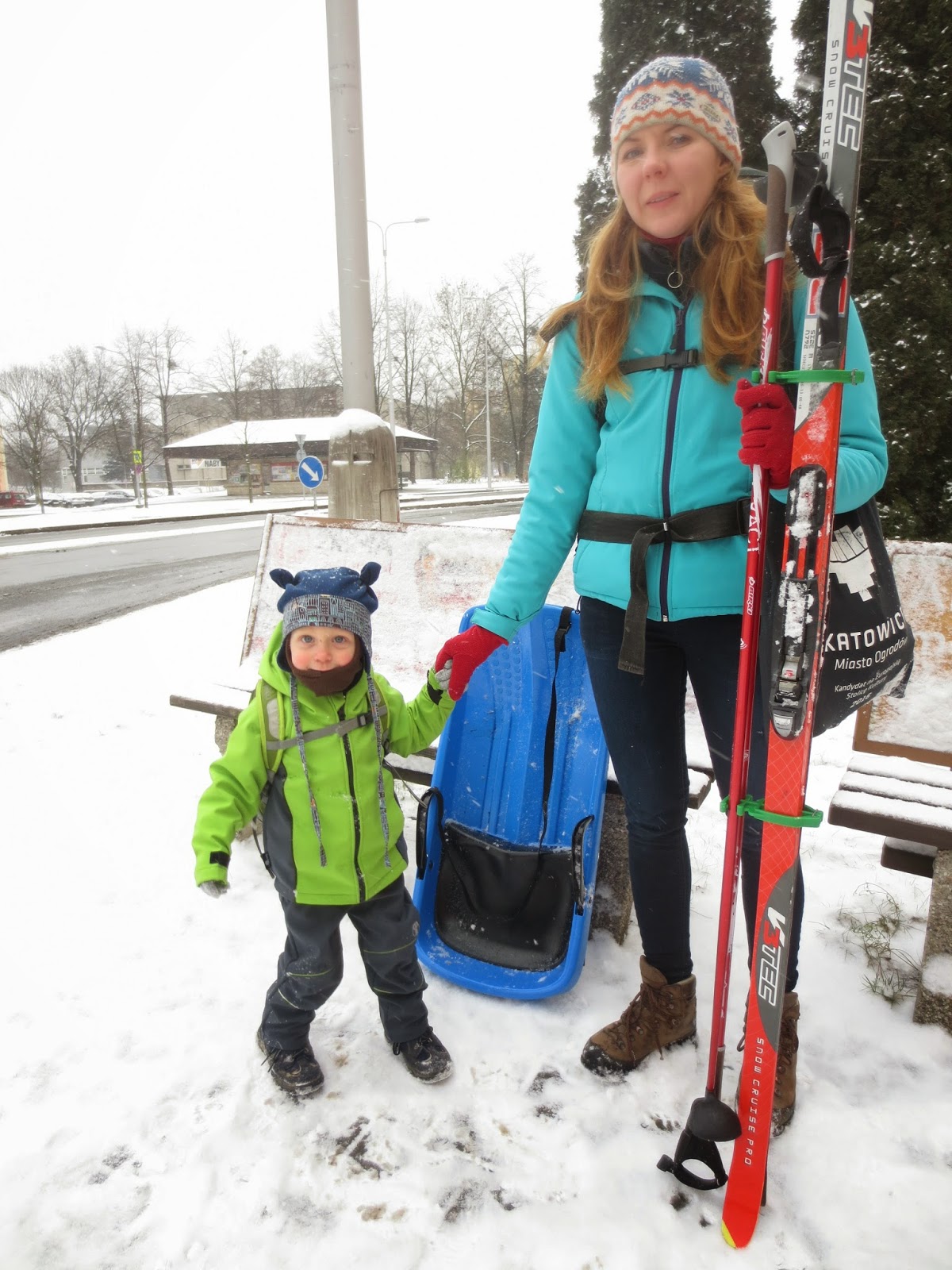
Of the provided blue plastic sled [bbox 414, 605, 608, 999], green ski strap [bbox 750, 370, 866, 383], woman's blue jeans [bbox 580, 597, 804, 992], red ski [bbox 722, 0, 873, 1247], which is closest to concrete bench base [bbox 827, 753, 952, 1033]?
woman's blue jeans [bbox 580, 597, 804, 992]

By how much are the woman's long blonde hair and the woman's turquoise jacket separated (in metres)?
0.03

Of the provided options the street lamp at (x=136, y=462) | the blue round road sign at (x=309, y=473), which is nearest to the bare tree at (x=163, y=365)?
the street lamp at (x=136, y=462)

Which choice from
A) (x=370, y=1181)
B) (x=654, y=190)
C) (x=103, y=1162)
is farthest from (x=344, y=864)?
(x=654, y=190)

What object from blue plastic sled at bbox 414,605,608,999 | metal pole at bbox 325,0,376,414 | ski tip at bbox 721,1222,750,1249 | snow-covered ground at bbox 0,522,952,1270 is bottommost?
snow-covered ground at bbox 0,522,952,1270

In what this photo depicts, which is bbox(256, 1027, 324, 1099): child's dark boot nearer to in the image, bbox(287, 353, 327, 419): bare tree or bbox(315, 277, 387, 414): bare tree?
bbox(315, 277, 387, 414): bare tree

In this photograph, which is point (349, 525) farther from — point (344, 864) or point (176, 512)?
point (176, 512)

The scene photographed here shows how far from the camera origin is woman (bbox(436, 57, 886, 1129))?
60.6 inches

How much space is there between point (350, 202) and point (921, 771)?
247 inches

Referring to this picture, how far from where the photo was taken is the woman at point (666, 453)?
5.05ft

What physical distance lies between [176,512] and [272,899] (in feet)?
101

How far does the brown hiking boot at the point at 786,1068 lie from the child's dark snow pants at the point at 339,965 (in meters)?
0.92

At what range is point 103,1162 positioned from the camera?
5.84ft

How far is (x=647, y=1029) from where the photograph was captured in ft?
6.70

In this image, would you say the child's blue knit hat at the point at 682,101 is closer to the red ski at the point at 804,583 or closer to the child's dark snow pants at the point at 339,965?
the red ski at the point at 804,583
